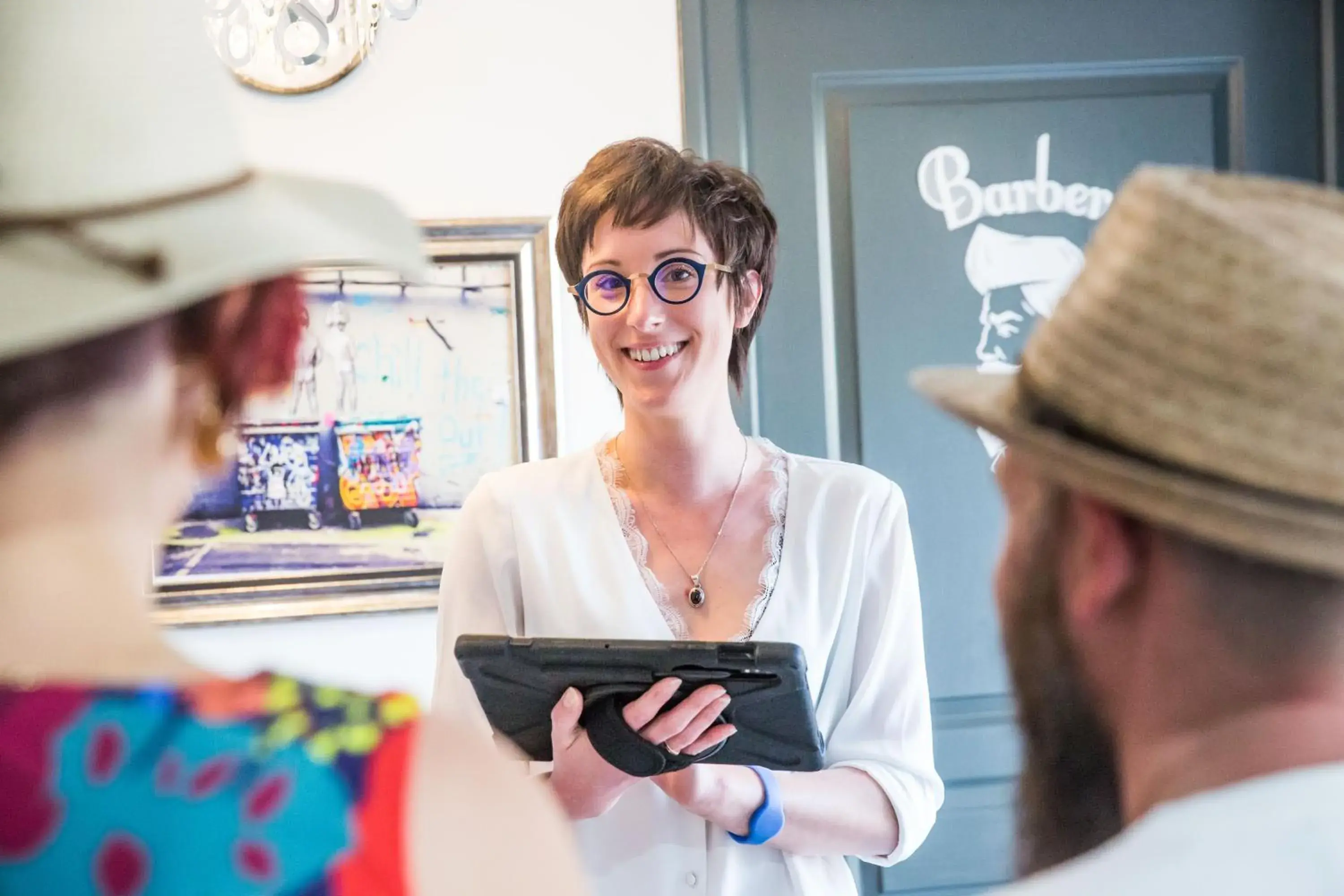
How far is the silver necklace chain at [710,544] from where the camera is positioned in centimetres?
141

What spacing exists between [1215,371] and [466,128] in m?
1.68

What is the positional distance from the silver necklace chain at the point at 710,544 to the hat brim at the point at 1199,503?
825mm

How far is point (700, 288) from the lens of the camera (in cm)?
141

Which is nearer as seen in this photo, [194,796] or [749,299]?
[194,796]

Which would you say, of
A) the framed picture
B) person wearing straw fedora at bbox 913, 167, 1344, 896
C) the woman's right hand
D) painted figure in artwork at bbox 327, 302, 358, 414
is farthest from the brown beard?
painted figure in artwork at bbox 327, 302, 358, 414

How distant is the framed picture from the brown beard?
1.42 m

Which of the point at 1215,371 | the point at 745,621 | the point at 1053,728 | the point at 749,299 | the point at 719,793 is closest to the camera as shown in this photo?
the point at 1215,371

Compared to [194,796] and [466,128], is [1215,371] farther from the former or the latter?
[466,128]

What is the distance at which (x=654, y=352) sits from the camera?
1.41 metres

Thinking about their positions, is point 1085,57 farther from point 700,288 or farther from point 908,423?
point 700,288

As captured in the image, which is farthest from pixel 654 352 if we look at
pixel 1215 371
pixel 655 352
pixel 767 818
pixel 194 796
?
pixel 194 796

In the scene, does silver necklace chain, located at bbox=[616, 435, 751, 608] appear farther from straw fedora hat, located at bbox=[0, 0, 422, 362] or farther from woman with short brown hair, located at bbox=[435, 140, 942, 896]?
straw fedora hat, located at bbox=[0, 0, 422, 362]

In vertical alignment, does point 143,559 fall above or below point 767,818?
above

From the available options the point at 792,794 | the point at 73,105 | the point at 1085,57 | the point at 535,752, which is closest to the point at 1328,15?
the point at 1085,57
